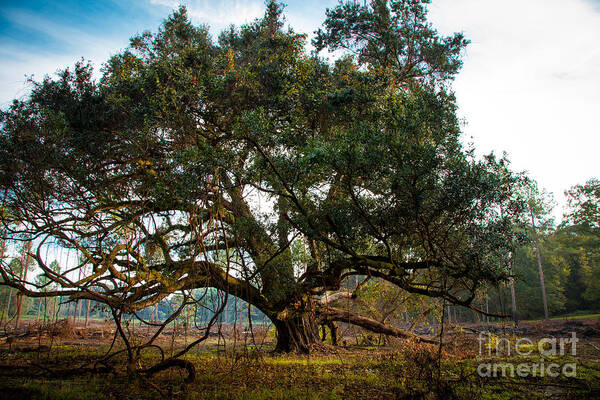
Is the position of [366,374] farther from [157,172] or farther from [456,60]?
[456,60]

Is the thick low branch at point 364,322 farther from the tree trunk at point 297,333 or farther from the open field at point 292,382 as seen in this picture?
the open field at point 292,382

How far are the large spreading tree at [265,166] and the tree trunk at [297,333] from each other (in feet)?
3.60

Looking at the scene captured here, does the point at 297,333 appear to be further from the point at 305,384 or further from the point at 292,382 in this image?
the point at 305,384

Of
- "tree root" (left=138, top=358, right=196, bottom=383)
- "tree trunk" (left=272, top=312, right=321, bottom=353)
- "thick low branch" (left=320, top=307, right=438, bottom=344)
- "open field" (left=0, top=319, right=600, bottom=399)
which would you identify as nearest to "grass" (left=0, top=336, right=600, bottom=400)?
"open field" (left=0, top=319, right=600, bottom=399)

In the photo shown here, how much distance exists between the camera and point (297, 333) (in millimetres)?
11875

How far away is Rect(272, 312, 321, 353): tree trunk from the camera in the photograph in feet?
38.5

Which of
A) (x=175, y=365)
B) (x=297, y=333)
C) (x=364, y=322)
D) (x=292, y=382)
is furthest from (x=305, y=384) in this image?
(x=364, y=322)

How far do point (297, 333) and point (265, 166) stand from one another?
7210mm

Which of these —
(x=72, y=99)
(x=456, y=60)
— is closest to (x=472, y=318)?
(x=456, y=60)

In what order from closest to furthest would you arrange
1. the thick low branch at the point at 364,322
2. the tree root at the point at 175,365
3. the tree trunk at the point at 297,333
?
the tree root at the point at 175,365
the tree trunk at the point at 297,333
the thick low branch at the point at 364,322

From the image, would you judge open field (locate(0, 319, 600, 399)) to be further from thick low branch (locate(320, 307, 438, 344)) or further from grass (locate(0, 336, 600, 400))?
thick low branch (locate(320, 307, 438, 344))

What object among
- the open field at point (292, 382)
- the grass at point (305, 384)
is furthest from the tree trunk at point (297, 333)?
the grass at point (305, 384)

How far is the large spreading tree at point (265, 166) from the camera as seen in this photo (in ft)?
23.0

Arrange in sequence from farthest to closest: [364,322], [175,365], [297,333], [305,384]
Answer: [364,322]
[297,333]
[305,384]
[175,365]
